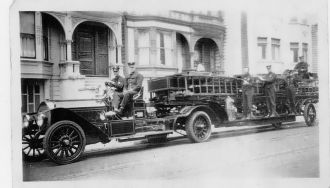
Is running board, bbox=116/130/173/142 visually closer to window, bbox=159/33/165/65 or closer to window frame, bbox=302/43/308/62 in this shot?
window, bbox=159/33/165/65

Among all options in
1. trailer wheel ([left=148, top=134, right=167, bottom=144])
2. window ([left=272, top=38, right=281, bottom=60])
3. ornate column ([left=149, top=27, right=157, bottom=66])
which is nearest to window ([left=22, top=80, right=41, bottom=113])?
ornate column ([left=149, top=27, right=157, bottom=66])

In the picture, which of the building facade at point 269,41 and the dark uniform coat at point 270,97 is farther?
the dark uniform coat at point 270,97

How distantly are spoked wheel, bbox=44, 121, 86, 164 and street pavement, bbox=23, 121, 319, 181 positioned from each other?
135 millimetres

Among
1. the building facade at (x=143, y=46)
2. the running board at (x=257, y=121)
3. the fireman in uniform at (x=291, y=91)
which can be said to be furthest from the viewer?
the fireman in uniform at (x=291, y=91)

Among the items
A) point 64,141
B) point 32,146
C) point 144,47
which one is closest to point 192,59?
point 144,47

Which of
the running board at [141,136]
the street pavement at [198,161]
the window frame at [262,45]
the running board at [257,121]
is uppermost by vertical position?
the window frame at [262,45]

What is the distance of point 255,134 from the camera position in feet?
20.8

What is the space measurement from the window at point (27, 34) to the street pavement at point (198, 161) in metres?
1.64

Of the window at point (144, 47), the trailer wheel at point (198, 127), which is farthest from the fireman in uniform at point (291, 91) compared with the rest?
the window at point (144, 47)

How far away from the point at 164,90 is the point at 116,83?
0.94 metres

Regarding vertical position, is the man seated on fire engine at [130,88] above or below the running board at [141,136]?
above

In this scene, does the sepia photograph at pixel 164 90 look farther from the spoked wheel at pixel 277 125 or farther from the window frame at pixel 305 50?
the spoked wheel at pixel 277 125

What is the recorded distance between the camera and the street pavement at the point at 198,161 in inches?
201

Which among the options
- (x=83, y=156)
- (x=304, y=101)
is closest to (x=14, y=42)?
(x=83, y=156)
